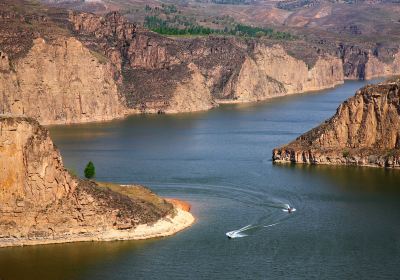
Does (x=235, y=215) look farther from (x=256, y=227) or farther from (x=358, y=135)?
(x=358, y=135)

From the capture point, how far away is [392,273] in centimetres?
5428

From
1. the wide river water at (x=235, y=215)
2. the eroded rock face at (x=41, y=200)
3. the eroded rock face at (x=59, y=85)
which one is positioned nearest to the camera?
the wide river water at (x=235, y=215)

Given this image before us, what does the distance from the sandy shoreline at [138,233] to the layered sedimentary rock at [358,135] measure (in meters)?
28.9

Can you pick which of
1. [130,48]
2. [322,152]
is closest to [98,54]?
[130,48]

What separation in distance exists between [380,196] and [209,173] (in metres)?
18.3

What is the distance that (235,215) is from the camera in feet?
226

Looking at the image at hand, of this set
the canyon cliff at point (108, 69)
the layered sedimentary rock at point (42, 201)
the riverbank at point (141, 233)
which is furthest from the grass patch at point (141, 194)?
the canyon cliff at point (108, 69)

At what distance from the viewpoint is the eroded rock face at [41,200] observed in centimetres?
5981

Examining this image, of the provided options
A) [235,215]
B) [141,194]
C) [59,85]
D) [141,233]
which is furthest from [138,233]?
[59,85]

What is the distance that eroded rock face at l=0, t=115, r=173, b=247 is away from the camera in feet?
196

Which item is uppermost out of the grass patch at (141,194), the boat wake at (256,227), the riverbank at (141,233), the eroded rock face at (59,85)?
the eroded rock face at (59,85)

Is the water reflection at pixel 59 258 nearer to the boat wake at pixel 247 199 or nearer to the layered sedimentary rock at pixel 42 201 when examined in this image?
the layered sedimentary rock at pixel 42 201

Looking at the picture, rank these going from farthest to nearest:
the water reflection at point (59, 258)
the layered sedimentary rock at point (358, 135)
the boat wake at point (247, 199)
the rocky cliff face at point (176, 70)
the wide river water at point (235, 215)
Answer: the rocky cliff face at point (176, 70)
the layered sedimentary rock at point (358, 135)
the boat wake at point (247, 199)
the wide river water at point (235, 215)
the water reflection at point (59, 258)

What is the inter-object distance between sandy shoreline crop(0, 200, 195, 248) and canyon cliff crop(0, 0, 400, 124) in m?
62.8
